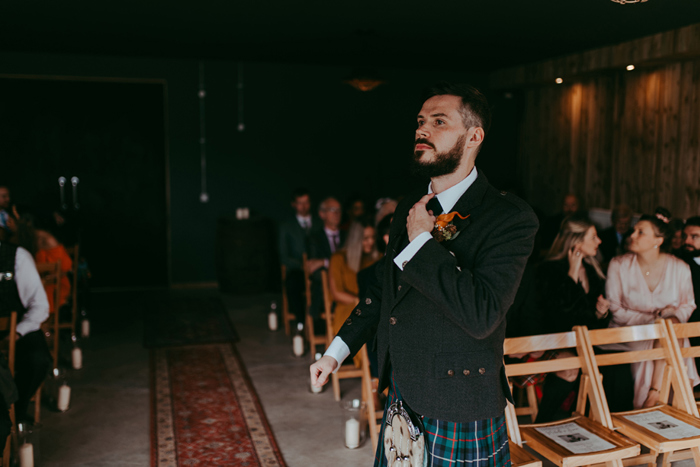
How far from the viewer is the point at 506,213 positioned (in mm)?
1453

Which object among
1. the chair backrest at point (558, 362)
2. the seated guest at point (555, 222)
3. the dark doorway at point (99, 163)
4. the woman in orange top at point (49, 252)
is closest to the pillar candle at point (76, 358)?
the woman in orange top at point (49, 252)

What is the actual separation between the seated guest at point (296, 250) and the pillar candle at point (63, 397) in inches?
82.0

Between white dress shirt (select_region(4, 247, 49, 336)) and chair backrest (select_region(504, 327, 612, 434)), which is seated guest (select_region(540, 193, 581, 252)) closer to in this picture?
chair backrest (select_region(504, 327, 612, 434))

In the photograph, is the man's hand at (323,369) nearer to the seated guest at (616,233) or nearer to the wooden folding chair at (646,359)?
the wooden folding chair at (646,359)

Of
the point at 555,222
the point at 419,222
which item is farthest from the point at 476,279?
the point at 555,222

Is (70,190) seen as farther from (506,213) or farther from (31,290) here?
(506,213)

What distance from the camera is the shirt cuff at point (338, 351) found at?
5.38 ft

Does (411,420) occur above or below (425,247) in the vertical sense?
below

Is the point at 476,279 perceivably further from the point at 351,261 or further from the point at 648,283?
the point at 351,261

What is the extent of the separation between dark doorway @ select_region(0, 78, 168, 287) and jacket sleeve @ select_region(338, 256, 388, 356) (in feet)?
20.6

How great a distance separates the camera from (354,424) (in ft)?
10.3

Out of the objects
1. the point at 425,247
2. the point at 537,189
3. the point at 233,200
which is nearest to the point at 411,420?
the point at 425,247

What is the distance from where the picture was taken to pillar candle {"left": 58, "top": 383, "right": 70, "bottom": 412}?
3.63m

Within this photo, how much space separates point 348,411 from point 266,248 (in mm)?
3729
